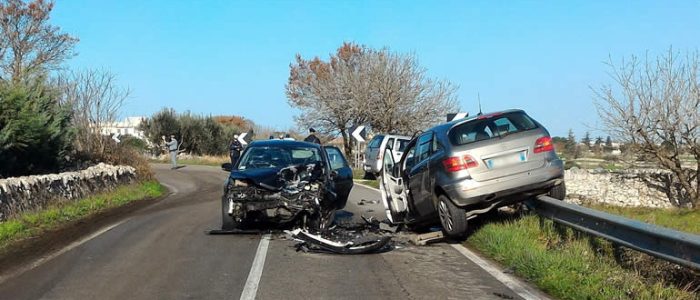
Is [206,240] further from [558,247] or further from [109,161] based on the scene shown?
[109,161]

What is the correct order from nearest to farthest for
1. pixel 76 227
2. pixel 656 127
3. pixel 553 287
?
pixel 553 287
pixel 76 227
pixel 656 127

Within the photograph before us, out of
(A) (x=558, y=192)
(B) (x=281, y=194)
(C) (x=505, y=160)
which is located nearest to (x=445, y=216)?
(C) (x=505, y=160)

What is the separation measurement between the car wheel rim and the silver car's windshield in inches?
114

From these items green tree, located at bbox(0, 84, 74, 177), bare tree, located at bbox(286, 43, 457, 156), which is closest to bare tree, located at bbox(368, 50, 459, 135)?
bare tree, located at bbox(286, 43, 457, 156)

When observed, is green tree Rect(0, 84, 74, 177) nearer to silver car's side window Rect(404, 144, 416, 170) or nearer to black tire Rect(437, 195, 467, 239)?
silver car's side window Rect(404, 144, 416, 170)

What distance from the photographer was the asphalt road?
268 inches

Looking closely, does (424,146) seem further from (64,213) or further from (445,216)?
(64,213)

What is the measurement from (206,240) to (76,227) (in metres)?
3.50

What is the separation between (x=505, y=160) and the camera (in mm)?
9445

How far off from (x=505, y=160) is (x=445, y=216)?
1.23m

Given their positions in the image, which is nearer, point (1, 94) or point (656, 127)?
point (1, 94)

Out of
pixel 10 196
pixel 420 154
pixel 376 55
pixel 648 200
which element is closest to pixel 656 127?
pixel 648 200

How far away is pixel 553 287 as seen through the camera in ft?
22.5

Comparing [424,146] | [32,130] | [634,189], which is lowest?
[634,189]
